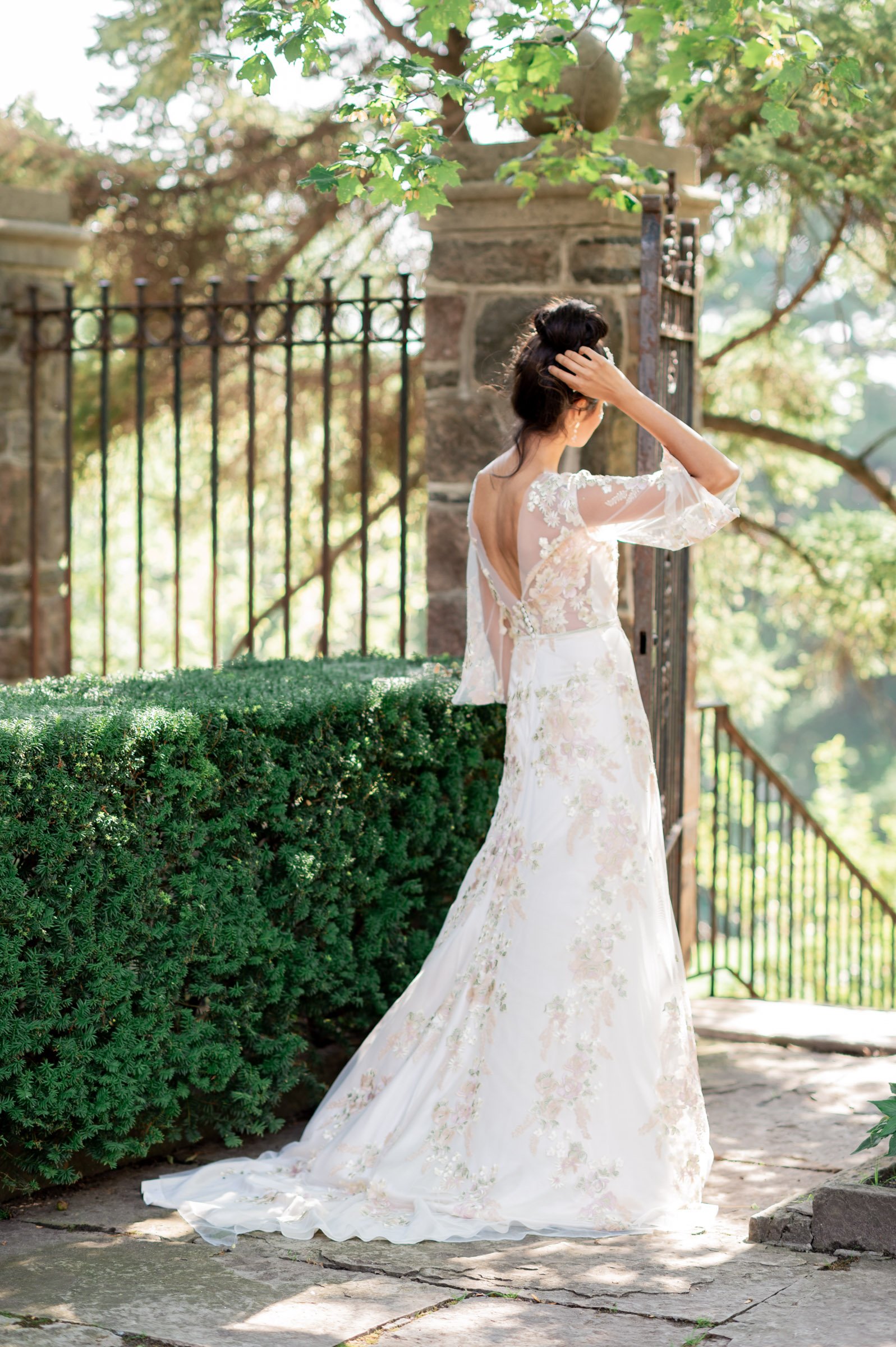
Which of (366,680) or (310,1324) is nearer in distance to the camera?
(310,1324)

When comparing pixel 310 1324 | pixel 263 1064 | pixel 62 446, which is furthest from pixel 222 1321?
pixel 62 446

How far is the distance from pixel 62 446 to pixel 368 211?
10.7 feet

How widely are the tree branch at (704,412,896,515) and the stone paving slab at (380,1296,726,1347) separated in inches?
261

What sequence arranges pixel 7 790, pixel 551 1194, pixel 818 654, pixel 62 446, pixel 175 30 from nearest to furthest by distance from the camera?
pixel 7 790 < pixel 551 1194 < pixel 62 446 < pixel 175 30 < pixel 818 654

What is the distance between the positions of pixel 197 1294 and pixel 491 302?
3.32 metres

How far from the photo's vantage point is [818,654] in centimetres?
957

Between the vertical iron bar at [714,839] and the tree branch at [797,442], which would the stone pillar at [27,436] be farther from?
the tree branch at [797,442]

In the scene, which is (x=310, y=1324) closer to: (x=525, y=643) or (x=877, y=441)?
(x=525, y=643)

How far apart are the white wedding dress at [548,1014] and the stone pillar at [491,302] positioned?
1342mm

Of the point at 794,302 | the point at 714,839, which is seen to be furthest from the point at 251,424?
the point at 794,302

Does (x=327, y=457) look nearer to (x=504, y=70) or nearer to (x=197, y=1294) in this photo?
(x=504, y=70)

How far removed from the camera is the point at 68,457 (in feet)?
19.5

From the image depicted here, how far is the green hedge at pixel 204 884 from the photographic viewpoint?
3086mm

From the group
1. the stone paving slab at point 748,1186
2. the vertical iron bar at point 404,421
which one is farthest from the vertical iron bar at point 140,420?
the stone paving slab at point 748,1186
